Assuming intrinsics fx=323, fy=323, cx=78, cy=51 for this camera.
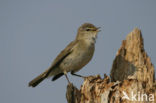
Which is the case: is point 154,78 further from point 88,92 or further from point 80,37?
point 80,37

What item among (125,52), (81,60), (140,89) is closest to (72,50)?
(81,60)

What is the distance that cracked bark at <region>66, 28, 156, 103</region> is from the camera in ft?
23.9

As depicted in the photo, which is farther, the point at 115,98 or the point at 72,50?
the point at 72,50

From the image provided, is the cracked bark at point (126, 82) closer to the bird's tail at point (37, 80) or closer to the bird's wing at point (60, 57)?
the bird's wing at point (60, 57)

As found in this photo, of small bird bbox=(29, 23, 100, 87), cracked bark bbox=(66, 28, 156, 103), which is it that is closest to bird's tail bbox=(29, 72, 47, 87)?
small bird bbox=(29, 23, 100, 87)

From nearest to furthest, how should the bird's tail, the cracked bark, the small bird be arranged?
1. the cracked bark
2. the small bird
3. the bird's tail

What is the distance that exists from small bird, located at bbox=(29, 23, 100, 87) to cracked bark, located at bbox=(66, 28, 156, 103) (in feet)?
3.62

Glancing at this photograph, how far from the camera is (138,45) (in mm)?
8664

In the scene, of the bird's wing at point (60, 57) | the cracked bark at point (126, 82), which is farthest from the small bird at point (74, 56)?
the cracked bark at point (126, 82)

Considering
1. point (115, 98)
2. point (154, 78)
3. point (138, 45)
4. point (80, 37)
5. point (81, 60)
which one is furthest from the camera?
point (80, 37)

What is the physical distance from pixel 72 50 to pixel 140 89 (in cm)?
307

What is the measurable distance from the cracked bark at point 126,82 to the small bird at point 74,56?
1102 mm

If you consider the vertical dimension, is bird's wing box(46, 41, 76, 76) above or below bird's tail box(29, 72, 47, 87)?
above

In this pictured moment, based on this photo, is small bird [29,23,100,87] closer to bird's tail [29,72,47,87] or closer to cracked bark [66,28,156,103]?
bird's tail [29,72,47,87]
